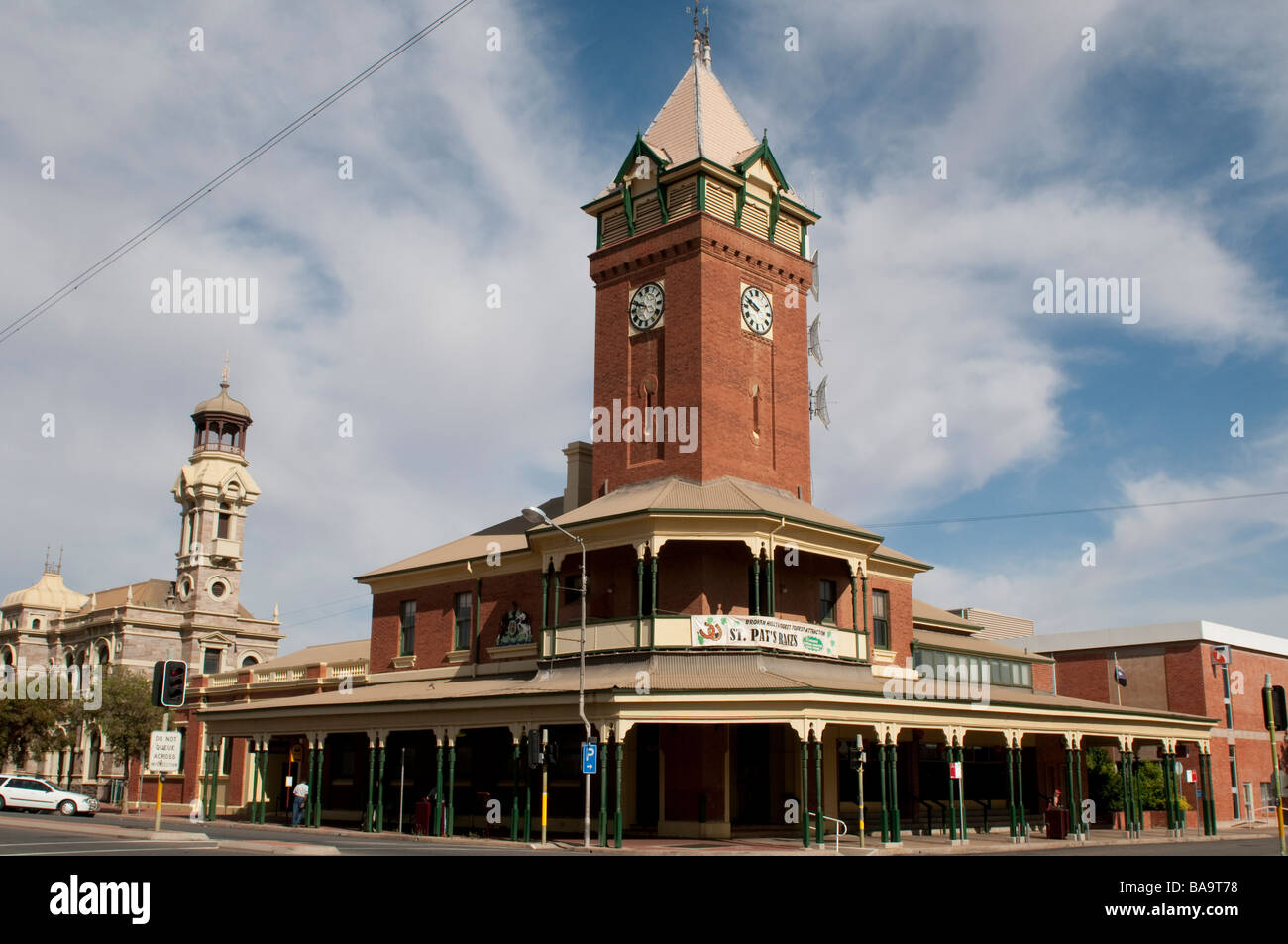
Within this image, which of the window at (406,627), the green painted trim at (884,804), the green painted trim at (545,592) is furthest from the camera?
the window at (406,627)

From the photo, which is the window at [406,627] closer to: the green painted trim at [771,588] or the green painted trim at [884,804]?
the green painted trim at [771,588]

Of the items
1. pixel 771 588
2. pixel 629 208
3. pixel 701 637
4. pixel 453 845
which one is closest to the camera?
pixel 453 845

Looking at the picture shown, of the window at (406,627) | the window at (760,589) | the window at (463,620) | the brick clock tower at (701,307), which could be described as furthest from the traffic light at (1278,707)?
the window at (406,627)

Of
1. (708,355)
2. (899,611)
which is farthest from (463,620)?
(899,611)

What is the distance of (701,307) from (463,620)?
14295mm

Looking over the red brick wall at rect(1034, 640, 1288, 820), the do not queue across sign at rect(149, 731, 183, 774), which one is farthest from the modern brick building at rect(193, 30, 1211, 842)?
the red brick wall at rect(1034, 640, 1288, 820)

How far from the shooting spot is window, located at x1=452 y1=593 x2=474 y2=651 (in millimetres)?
41844

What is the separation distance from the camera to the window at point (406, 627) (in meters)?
44.4

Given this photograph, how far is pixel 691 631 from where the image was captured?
104 ft

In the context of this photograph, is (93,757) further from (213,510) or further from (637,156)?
(637,156)

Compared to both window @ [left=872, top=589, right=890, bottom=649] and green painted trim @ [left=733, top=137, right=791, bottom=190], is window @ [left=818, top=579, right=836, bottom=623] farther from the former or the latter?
green painted trim @ [left=733, top=137, right=791, bottom=190]

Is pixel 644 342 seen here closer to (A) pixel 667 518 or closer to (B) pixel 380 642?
(A) pixel 667 518

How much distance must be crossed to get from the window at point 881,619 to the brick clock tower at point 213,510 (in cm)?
5981
